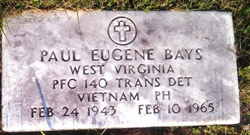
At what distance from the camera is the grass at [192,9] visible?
2.56 metres

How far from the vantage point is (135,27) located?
2566mm

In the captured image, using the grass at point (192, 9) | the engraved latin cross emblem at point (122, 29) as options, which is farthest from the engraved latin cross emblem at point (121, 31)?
the grass at point (192, 9)

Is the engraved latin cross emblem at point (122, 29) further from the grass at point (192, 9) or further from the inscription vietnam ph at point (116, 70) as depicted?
the grass at point (192, 9)

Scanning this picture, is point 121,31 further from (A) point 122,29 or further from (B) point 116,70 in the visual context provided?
(B) point 116,70

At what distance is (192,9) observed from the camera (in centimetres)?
266

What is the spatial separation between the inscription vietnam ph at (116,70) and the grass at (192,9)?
0.07 metres

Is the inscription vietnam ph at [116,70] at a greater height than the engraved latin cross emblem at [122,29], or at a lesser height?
lesser

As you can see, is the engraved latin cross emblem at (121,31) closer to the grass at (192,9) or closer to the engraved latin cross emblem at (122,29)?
the engraved latin cross emblem at (122,29)

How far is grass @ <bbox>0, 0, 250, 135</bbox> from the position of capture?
256 centimetres

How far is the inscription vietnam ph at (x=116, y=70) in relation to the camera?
A: 8.02 feet

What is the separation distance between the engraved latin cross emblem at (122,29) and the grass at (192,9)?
15 cm

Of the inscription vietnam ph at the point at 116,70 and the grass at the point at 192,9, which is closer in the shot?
the inscription vietnam ph at the point at 116,70

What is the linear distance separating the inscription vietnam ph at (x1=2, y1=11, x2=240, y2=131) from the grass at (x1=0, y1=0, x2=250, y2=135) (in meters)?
0.07

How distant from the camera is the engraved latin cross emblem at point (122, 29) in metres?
2.53
